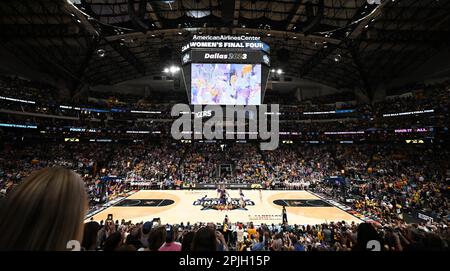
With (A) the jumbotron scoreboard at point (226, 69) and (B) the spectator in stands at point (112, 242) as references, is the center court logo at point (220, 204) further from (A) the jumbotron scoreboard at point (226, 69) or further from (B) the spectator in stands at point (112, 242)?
(B) the spectator in stands at point (112, 242)

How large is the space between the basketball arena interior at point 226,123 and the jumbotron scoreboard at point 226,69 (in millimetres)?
125

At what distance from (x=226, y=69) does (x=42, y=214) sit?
20.0 metres

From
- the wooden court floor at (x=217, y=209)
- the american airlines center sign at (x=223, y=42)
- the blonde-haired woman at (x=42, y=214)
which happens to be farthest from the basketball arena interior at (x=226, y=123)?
the wooden court floor at (x=217, y=209)

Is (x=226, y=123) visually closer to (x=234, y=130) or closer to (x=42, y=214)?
(x=234, y=130)

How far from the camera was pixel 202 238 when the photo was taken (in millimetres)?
2449

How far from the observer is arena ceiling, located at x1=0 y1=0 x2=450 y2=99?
20141 mm

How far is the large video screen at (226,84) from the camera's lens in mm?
20094

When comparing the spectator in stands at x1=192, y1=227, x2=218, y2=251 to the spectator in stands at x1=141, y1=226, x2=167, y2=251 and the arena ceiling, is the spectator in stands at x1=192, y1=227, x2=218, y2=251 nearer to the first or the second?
the spectator in stands at x1=141, y1=226, x2=167, y2=251

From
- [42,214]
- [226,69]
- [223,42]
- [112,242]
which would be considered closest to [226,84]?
[226,69]

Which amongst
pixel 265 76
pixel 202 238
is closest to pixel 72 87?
pixel 265 76

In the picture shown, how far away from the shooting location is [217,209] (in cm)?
2000

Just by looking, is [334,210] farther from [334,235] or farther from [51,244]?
[51,244]

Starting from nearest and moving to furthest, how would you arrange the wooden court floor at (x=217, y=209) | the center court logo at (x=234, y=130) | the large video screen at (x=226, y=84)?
1. the wooden court floor at (x=217, y=209)
2. the large video screen at (x=226, y=84)
3. the center court logo at (x=234, y=130)
